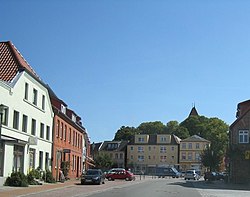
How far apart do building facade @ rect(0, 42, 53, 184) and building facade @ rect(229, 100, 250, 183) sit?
2114 cm

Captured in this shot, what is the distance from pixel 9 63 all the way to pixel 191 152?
3295 inches

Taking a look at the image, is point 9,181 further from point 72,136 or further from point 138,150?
point 138,150

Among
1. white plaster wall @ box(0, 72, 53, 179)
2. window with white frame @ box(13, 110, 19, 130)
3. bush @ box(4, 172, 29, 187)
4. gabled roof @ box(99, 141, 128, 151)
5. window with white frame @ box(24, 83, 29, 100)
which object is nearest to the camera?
bush @ box(4, 172, 29, 187)

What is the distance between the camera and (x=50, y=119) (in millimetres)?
44281

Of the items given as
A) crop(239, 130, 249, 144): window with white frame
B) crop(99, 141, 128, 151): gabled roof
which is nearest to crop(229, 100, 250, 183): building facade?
crop(239, 130, 249, 144): window with white frame

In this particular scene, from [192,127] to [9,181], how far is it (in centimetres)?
10550

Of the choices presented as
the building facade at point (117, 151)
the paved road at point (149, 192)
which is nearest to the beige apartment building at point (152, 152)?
the building facade at point (117, 151)

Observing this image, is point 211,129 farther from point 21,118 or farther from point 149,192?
point 149,192

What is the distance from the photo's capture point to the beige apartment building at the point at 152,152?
116 metres

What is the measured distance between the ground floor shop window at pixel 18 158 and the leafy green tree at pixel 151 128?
→ 10195cm

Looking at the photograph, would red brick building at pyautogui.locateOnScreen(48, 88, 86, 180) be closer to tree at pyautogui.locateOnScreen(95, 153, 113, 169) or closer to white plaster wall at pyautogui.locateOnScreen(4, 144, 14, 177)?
white plaster wall at pyautogui.locateOnScreen(4, 144, 14, 177)

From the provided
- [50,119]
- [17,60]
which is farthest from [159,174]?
[17,60]

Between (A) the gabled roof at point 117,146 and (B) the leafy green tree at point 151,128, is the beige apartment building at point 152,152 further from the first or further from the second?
(B) the leafy green tree at point 151,128

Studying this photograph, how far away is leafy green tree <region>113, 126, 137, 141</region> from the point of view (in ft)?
434
